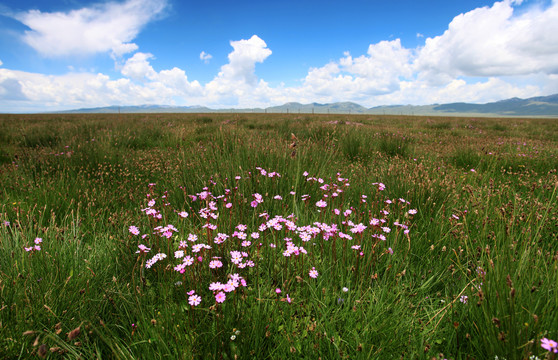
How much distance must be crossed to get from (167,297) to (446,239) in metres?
2.64

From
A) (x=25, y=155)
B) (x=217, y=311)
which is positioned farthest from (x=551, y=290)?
(x=25, y=155)

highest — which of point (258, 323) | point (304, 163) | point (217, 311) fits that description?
point (304, 163)

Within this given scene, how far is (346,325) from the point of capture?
1706mm

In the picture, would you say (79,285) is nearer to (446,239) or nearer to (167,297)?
(167,297)

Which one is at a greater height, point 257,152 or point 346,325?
point 257,152

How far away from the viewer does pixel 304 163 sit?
4422mm

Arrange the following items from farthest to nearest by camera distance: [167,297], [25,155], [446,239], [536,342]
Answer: [25,155]
[446,239]
[167,297]
[536,342]

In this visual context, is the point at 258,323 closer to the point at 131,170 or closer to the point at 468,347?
the point at 468,347

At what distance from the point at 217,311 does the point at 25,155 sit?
282 inches

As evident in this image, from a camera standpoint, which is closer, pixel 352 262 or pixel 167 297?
pixel 167 297

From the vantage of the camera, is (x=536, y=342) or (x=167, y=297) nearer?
(x=536, y=342)

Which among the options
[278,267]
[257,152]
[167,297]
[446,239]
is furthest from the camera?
[257,152]

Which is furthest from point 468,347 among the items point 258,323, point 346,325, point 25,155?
point 25,155

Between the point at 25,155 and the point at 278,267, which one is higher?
the point at 25,155
